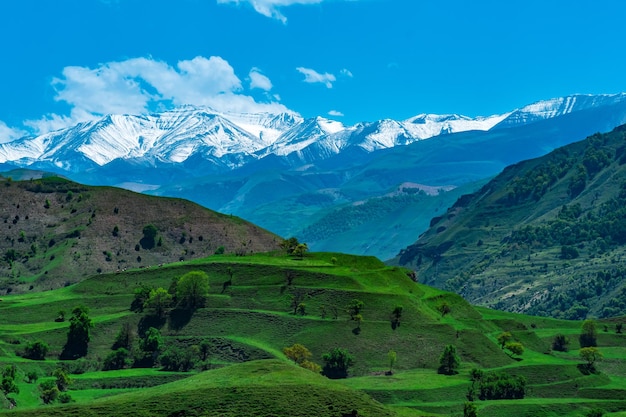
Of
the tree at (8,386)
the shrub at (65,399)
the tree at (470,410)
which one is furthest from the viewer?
the shrub at (65,399)

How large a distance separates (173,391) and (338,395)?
31164mm

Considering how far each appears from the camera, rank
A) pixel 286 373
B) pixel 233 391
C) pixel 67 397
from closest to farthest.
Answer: pixel 233 391, pixel 286 373, pixel 67 397

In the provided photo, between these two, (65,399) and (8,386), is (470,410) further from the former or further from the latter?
(8,386)

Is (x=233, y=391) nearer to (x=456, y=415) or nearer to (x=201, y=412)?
(x=201, y=412)

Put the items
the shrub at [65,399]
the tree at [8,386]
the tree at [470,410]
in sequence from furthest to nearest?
the shrub at [65,399] < the tree at [8,386] < the tree at [470,410]

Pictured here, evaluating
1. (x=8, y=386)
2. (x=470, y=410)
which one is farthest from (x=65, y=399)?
(x=470, y=410)

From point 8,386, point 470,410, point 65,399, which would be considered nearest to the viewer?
point 470,410

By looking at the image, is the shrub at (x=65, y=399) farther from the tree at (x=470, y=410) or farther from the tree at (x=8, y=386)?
the tree at (x=470, y=410)

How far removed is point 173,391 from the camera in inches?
6191

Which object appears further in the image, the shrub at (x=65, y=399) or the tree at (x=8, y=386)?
the shrub at (x=65, y=399)

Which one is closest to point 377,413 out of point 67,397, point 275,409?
point 275,409

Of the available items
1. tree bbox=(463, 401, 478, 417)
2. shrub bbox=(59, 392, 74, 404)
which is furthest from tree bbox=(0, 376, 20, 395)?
tree bbox=(463, 401, 478, 417)

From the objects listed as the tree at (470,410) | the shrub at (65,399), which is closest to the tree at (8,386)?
the shrub at (65,399)

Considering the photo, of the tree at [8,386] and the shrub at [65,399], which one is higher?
the tree at [8,386]
